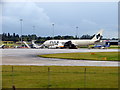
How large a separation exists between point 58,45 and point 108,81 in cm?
10570

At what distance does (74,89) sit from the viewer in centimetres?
2062

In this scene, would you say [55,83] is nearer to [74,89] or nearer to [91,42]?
[74,89]

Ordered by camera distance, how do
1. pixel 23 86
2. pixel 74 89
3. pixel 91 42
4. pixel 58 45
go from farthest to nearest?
pixel 91 42, pixel 58 45, pixel 23 86, pixel 74 89

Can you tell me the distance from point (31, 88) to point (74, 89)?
3.28 m

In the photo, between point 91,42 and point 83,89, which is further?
point 91,42

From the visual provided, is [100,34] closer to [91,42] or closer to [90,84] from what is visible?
[91,42]

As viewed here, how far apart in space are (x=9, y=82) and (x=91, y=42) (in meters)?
117

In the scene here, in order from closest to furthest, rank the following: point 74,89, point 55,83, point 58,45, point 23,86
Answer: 1. point 74,89
2. point 23,86
3. point 55,83
4. point 58,45

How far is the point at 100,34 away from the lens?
145 meters

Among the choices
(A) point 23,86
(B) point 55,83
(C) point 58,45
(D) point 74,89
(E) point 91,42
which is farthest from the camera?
(E) point 91,42

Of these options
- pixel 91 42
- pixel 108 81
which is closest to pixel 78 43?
pixel 91 42

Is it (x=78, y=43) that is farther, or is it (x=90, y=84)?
(x=78, y=43)

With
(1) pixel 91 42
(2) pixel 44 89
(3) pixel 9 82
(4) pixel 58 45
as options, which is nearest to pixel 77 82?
(2) pixel 44 89

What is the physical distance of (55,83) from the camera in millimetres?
23625
